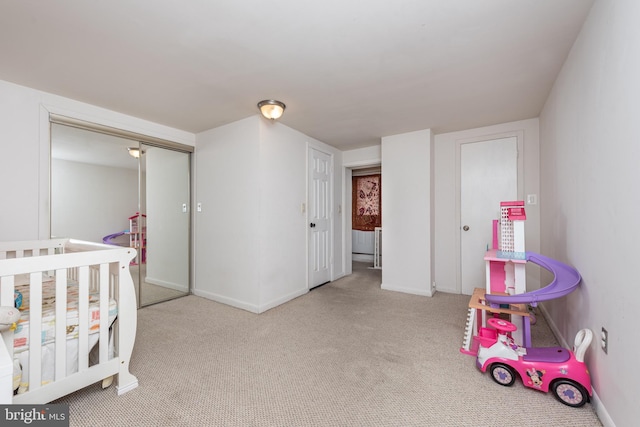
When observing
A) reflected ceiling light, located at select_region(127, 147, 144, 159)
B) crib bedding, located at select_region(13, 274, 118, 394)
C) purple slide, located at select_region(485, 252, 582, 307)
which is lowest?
crib bedding, located at select_region(13, 274, 118, 394)

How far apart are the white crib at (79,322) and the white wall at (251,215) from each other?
140 centimetres

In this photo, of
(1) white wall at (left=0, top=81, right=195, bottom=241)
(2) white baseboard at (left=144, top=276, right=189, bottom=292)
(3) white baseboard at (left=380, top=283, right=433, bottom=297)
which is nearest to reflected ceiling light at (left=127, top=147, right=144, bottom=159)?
(1) white wall at (left=0, top=81, right=195, bottom=241)

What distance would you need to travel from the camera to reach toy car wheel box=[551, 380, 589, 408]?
1.48 metres

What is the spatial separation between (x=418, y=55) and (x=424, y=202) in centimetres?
201

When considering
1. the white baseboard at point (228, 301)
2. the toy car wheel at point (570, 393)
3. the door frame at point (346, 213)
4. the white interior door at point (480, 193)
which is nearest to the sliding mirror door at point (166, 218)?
the white baseboard at point (228, 301)

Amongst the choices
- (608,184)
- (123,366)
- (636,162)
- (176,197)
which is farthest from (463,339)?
(176,197)

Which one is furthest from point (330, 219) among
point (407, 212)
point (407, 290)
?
point (407, 290)

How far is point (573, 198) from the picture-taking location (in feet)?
6.23

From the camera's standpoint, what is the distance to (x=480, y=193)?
346 centimetres

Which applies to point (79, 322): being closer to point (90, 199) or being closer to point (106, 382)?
→ point (106, 382)

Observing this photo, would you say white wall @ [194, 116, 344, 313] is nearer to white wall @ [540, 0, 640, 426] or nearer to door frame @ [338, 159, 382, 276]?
door frame @ [338, 159, 382, 276]

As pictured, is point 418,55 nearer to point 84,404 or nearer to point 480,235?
point 480,235

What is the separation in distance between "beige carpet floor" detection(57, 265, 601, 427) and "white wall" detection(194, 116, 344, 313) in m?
0.44

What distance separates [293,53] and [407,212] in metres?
2.50
